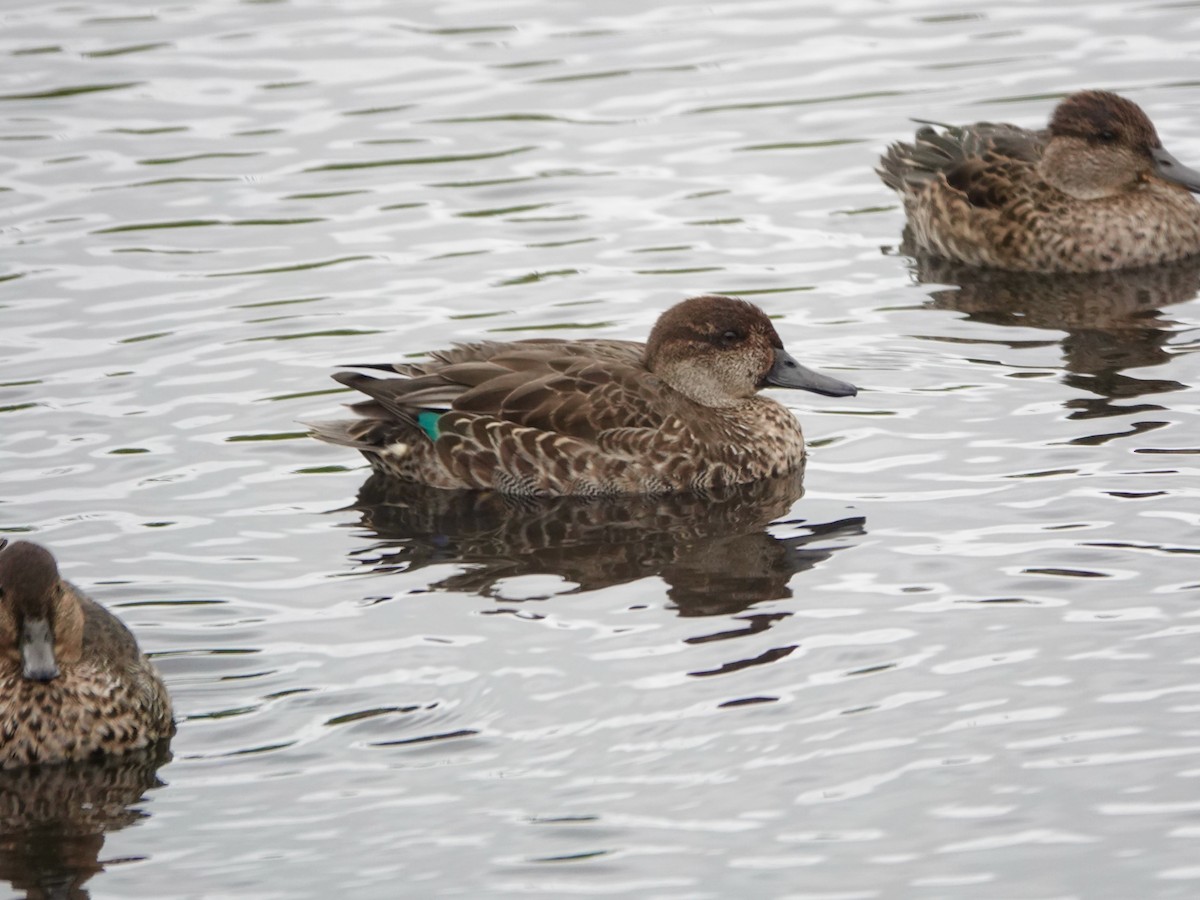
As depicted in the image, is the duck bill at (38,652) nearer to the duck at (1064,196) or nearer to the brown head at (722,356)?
the brown head at (722,356)

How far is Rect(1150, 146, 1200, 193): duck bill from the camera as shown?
15.7 m

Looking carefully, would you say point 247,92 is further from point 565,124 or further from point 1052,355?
point 1052,355

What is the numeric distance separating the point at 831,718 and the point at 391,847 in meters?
1.90

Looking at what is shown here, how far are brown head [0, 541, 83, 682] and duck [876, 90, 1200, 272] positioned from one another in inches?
336

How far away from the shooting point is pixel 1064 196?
16.1 meters

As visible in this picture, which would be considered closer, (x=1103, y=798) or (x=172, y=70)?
(x=1103, y=798)

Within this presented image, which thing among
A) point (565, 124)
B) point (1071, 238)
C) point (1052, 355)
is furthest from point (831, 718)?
point (565, 124)

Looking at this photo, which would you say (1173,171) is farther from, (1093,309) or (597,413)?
(597,413)

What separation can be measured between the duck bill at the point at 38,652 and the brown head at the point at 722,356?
434 cm

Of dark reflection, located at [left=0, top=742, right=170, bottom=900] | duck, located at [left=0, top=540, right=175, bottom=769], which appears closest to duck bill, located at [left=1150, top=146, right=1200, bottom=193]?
duck, located at [left=0, top=540, right=175, bottom=769]

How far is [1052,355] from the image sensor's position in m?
13.9

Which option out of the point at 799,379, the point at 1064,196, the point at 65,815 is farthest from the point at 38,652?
the point at 1064,196

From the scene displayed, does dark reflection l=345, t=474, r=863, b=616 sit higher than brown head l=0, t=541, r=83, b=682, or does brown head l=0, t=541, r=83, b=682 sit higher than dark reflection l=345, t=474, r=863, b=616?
brown head l=0, t=541, r=83, b=682

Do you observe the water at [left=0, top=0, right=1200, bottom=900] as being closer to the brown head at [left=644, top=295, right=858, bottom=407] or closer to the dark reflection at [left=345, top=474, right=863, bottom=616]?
the dark reflection at [left=345, top=474, right=863, bottom=616]
